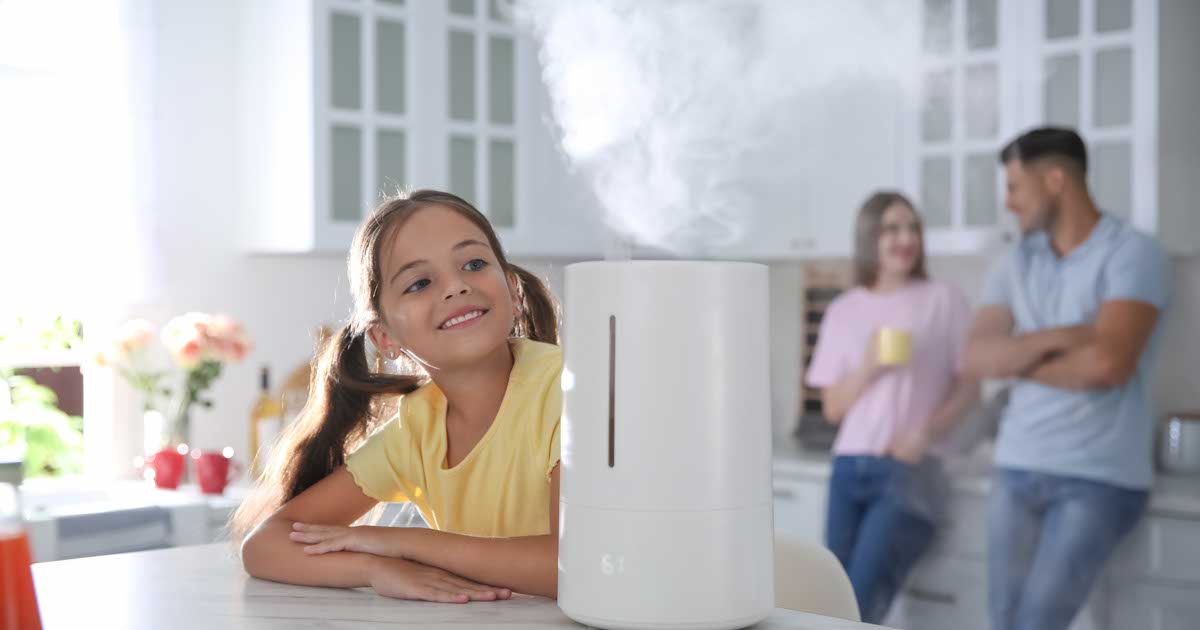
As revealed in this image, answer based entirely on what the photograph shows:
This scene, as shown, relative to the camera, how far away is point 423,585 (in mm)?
938

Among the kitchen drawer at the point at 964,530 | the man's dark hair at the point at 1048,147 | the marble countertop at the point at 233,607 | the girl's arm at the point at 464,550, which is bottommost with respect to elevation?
the kitchen drawer at the point at 964,530

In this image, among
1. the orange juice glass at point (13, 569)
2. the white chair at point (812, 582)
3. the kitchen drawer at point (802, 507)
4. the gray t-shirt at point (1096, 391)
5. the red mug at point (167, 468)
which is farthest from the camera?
the kitchen drawer at point (802, 507)

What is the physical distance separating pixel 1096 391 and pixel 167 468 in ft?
6.28

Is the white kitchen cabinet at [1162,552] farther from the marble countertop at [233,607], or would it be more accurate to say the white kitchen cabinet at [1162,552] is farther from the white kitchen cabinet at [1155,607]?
the marble countertop at [233,607]

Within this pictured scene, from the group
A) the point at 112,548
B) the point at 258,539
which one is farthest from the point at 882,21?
the point at 258,539

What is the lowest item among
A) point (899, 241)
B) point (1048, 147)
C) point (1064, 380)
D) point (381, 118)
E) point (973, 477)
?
point (973, 477)

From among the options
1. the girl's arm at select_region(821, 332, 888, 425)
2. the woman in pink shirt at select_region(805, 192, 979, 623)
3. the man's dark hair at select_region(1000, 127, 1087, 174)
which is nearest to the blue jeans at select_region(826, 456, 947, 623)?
the woman in pink shirt at select_region(805, 192, 979, 623)

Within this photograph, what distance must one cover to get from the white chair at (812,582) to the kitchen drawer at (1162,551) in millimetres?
1630

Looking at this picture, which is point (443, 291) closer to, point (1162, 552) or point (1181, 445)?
point (1162, 552)

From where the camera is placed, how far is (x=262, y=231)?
2936mm

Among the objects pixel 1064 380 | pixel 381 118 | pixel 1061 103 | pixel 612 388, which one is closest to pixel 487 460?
pixel 612 388

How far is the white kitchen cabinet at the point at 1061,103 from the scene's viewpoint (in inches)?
103

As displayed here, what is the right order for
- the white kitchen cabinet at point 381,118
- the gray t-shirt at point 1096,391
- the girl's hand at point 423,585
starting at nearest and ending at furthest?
1. the girl's hand at point 423,585
2. the gray t-shirt at point 1096,391
3. the white kitchen cabinet at point 381,118

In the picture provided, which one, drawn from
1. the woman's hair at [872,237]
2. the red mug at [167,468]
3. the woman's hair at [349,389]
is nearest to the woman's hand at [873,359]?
the woman's hair at [872,237]
